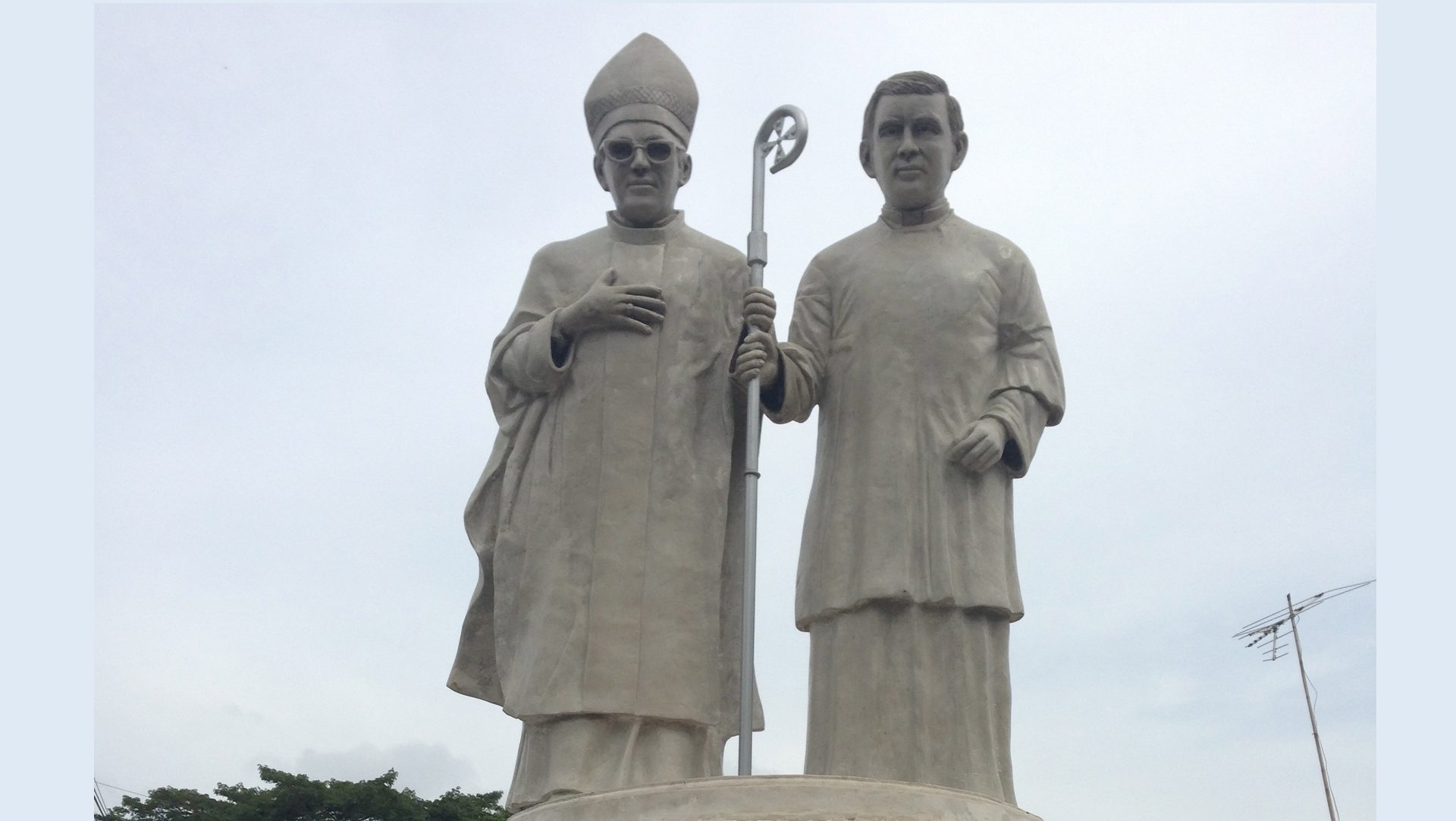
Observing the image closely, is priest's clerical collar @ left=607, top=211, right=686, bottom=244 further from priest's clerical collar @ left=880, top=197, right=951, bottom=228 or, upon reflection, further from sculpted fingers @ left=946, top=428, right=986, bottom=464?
sculpted fingers @ left=946, top=428, right=986, bottom=464

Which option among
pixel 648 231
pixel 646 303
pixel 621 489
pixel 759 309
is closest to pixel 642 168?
pixel 648 231

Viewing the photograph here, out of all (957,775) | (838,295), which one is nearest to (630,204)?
(838,295)

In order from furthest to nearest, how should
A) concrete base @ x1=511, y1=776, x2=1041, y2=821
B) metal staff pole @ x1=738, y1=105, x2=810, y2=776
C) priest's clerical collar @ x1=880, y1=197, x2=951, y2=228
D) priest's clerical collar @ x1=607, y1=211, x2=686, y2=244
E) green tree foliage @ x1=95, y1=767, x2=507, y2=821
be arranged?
green tree foliage @ x1=95, y1=767, x2=507, y2=821 < priest's clerical collar @ x1=880, y1=197, x2=951, y2=228 < priest's clerical collar @ x1=607, y1=211, x2=686, y2=244 < metal staff pole @ x1=738, y1=105, x2=810, y2=776 < concrete base @ x1=511, y1=776, x2=1041, y2=821

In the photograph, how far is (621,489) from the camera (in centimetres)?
822

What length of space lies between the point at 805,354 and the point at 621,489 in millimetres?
1146

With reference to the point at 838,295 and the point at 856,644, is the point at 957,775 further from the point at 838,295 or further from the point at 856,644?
the point at 838,295

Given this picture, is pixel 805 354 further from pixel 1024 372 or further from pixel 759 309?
pixel 1024 372

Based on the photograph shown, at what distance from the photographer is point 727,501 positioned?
847 cm

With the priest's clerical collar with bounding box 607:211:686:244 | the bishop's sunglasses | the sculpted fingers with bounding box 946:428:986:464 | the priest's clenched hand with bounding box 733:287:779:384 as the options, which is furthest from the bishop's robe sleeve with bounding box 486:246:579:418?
the sculpted fingers with bounding box 946:428:986:464

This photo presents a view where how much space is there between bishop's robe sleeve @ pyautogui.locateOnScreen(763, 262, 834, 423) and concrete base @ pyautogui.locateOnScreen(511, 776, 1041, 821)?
2.35 m

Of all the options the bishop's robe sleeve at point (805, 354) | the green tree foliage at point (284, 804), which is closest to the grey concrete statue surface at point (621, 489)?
the bishop's robe sleeve at point (805, 354)

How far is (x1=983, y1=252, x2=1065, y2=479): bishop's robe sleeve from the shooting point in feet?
27.8

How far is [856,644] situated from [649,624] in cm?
99

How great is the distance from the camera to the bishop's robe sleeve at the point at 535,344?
8398 millimetres
